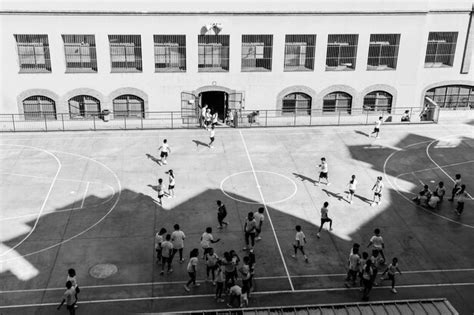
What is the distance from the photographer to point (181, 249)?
23.4 meters

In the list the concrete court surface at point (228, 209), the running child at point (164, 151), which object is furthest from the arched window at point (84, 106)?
the running child at point (164, 151)

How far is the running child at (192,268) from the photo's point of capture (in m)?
21.2

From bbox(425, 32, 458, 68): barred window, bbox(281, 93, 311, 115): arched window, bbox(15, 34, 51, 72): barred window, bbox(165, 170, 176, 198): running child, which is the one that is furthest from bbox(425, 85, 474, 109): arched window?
bbox(15, 34, 51, 72): barred window

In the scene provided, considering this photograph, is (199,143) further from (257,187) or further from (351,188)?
(351,188)

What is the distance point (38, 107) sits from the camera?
43219mm

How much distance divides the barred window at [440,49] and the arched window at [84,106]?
28495mm

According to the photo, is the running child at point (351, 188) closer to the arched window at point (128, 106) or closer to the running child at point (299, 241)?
the running child at point (299, 241)

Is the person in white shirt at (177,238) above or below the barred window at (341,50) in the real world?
below

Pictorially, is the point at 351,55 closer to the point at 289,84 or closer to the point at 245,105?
the point at 289,84

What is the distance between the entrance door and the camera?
149 feet

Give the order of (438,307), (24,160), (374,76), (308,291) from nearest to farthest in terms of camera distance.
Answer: (438,307)
(308,291)
(24,160)
(374,76)

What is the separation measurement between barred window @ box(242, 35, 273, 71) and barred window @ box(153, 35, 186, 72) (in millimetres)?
4994
